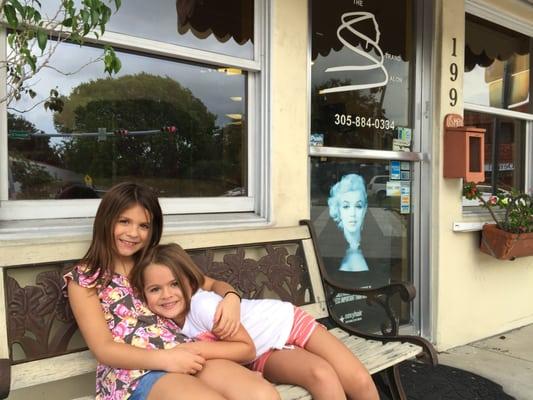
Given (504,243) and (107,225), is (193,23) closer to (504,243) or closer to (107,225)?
(107,225)

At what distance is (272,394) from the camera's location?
5.20ft

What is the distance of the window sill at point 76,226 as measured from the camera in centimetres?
198

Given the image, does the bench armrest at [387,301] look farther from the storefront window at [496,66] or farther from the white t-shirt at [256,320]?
the storefront window at [496,66]

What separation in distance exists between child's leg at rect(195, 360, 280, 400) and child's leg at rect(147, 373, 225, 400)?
0.05 metres

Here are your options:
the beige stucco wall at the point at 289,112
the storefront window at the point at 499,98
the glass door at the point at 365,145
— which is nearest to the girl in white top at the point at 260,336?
the beige stucco wall at the point at 289,112

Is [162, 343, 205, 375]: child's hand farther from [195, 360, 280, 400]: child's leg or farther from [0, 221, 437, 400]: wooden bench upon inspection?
[0, 221, 437, 400]: wooden bench

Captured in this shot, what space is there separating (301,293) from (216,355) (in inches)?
36.8

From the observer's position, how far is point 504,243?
3492mm

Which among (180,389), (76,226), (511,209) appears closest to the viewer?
(180,389)

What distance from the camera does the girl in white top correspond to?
176cm

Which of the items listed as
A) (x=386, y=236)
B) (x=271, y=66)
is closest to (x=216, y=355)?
(x=271, y=66)

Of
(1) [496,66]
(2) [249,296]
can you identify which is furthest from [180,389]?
(1) [496,66]

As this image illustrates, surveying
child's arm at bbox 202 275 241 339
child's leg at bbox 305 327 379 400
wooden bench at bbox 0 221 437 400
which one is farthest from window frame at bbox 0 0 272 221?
child's leg at bbox 305 327 379 400

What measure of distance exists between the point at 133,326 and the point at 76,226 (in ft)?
2.02
